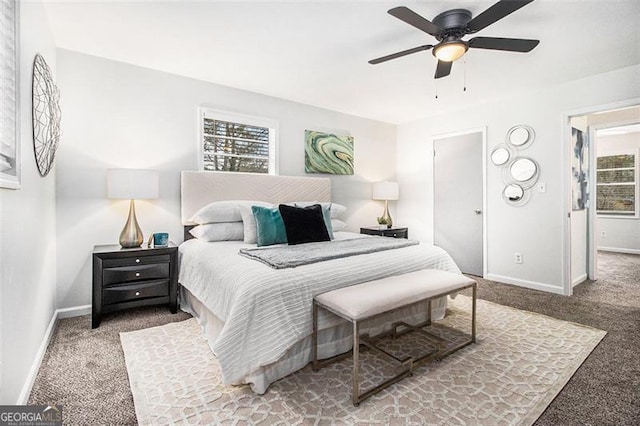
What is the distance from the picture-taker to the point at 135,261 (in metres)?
2.70

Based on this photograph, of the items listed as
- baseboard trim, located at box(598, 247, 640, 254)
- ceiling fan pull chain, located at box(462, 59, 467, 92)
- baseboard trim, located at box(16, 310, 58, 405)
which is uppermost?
ceiling fan pull chain, located at box(462, 59, 467, 92)

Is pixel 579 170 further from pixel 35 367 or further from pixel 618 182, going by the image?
pixel 35 367

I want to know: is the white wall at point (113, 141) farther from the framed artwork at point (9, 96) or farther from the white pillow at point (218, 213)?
the framed artwork at point (9, 96)

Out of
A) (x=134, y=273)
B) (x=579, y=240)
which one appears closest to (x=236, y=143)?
(x=134, y=273)

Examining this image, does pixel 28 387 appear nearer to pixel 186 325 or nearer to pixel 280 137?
pixel 186 325

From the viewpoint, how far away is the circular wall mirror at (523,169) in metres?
3.77

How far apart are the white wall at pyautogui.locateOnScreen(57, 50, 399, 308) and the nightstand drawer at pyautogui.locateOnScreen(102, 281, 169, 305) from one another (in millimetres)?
526

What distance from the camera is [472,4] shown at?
2115mm

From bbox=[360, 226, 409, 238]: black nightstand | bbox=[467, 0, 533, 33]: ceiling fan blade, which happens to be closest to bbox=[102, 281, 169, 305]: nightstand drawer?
bbox=[360, 226, 409, 238]: black nightstand

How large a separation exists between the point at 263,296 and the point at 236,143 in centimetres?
253

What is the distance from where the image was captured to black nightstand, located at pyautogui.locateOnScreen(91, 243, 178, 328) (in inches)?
101

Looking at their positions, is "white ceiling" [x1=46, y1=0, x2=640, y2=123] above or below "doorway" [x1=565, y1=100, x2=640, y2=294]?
above

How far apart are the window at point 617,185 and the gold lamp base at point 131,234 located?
8.44 metres

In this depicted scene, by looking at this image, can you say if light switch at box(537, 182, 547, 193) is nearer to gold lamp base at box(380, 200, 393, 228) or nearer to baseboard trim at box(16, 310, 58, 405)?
gold lamp base at box(380, 200, 393, 228)
